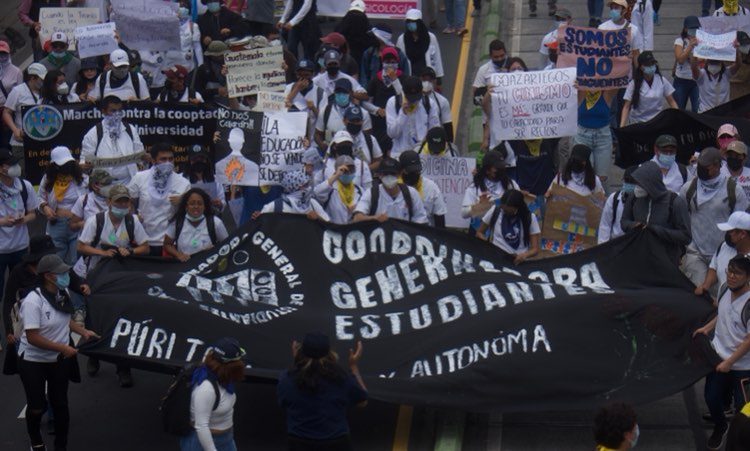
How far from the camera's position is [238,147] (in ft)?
51.7

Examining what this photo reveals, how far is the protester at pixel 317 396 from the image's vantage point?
10.2 metres

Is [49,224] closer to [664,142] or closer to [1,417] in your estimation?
[1,417]

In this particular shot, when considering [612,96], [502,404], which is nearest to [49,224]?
[502,404]

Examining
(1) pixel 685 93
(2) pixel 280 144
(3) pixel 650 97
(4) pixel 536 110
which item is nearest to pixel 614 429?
(2) pixel 280 144

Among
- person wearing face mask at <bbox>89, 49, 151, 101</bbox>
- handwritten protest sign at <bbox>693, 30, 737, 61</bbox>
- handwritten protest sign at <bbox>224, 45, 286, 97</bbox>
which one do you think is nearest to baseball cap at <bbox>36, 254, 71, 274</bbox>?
person wearing face mask at <bbox>89, 49, 151, 101</bbox>

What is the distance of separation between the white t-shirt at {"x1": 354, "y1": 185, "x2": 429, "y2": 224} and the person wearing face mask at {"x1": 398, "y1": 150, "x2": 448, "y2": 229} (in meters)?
0.23

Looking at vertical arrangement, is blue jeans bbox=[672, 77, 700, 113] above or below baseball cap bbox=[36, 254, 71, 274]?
below

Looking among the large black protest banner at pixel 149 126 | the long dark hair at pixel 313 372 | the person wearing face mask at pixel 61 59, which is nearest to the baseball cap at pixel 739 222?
the long dark hair at pixel 313 372

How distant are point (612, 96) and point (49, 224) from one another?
6336mm

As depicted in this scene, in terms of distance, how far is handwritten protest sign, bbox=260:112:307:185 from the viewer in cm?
1502

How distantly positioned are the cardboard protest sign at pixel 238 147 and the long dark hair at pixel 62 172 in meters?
1.39

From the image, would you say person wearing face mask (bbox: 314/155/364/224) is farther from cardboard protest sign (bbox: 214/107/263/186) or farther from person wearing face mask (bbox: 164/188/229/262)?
person wearing face mask (bbox: 164/188/229/262)

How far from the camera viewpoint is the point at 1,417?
13.0 m

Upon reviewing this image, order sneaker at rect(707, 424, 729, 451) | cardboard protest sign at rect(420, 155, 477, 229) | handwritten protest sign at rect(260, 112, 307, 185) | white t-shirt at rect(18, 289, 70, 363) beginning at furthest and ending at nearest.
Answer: cardboard protest sign at rect(420, 155, 477, 229), handwritten protest sign at rect(260, 112, 307, 185), sneaker at rect(707, 424, 729, 451), white t-shirt at rect(18, 289, 70, 363)
